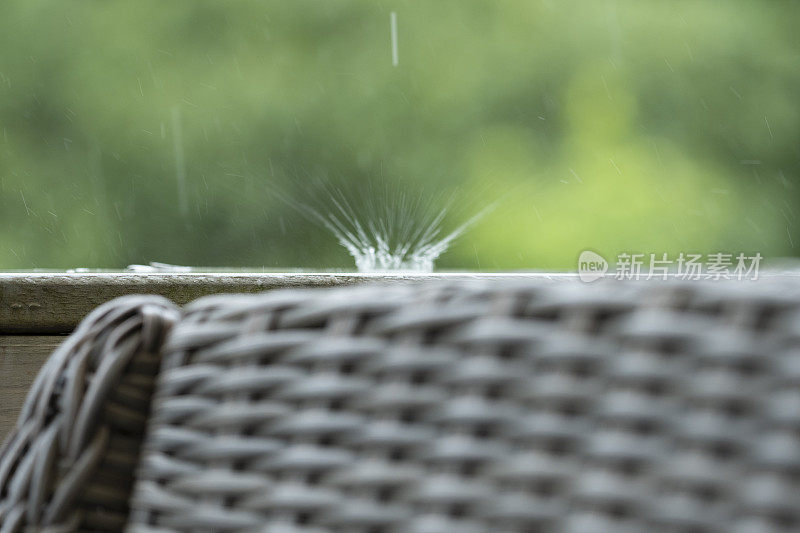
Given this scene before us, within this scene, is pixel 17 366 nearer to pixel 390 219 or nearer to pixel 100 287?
pixel 100 287

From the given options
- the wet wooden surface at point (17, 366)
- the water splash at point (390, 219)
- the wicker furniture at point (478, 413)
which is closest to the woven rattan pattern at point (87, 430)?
the wicker furniture at point (478, 413)

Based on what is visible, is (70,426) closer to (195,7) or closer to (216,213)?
(216,213)

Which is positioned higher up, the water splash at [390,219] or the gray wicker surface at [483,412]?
the water splash at [390,219]

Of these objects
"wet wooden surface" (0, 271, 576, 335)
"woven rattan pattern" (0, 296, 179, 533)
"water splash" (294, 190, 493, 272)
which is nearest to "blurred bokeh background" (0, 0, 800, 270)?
"water splash" (294, 190, 493, 272)

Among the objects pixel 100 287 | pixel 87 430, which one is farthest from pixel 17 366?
pixel 87 430

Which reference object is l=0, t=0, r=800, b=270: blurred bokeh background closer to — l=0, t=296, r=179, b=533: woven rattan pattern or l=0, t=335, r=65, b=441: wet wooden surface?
l=0, t=335, r=65, b=441: wet wooden surface

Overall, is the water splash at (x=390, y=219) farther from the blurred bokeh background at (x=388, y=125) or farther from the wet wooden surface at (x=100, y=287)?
the wet wooden surface at (x=100, y=287)

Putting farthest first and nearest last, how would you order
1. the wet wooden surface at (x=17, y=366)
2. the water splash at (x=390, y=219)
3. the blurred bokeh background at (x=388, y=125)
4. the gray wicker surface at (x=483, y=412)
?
the water splash at (x=390, y=219) < the blurred bokeh background at (x=388, y=125) < the wet wooden surface at (x=17, y=366) < the gray wicker surface at (x=483, y=412)
